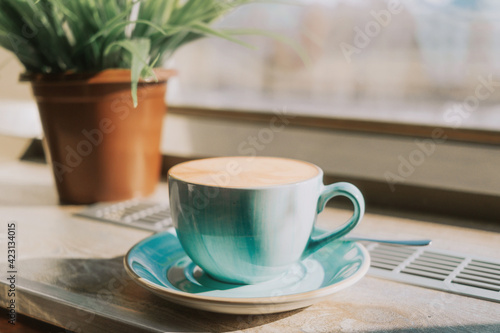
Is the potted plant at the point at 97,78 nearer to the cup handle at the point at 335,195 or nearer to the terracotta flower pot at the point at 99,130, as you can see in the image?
the terracotta flower pot at the point at 99,130

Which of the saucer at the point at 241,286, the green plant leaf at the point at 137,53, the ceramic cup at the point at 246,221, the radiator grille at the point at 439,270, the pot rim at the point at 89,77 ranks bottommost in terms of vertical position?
the radiator grille at the point at 439,270

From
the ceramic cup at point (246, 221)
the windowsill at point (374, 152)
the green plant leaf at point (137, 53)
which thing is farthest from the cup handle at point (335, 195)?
the windowsill at point (374, 152)

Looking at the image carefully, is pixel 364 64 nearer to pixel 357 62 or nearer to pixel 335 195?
pixel 357 62

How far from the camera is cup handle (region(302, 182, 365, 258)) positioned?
1.60ft

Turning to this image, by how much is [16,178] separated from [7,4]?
0.41 meters

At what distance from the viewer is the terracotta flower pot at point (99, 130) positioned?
76 centimetres

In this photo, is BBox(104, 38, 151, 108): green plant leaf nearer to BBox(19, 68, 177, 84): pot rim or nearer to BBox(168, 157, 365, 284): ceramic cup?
BBox(19, 68, 177, 84): pot rim

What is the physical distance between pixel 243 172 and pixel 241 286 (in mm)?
109

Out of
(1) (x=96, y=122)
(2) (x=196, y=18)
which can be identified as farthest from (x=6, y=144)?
(2) (x=196, y=18)

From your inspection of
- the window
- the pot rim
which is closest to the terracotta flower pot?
the pot rim

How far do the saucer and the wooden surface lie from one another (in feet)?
0.07

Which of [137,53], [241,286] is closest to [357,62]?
[137,53]

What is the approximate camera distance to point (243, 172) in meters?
0.49

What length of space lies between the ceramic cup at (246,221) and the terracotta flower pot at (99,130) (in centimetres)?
33
